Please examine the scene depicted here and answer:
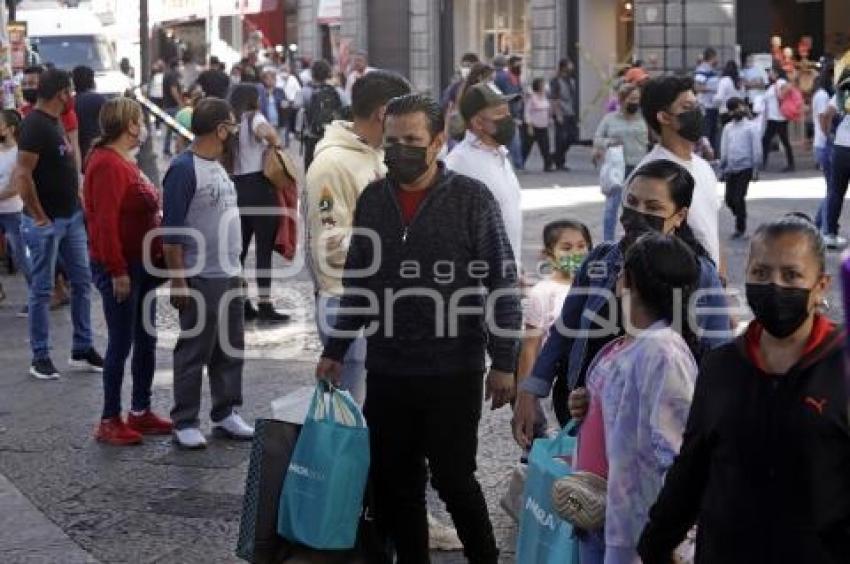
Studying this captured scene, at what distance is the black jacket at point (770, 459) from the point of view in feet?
12.0

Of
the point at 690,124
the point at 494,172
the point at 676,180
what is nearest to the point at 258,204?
the point at 494,172

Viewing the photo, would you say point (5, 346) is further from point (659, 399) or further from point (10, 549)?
point (659, 399)

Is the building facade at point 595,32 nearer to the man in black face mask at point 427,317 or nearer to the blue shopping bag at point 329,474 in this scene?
the man in black face mask at point 427,317

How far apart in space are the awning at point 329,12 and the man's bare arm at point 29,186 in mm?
32078

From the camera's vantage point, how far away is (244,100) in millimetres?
12188

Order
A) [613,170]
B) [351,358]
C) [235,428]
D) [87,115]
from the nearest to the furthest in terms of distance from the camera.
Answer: [351,358] → [235,428] → [613,170] → [87,115]

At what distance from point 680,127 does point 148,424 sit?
3535 mm

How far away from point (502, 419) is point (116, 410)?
77.3 inches

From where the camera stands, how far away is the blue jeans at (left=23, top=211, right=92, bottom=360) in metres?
10.3

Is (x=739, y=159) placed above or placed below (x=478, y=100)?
below

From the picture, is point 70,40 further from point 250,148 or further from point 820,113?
point 250,148

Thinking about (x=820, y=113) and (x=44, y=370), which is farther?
(x=820, y=113)

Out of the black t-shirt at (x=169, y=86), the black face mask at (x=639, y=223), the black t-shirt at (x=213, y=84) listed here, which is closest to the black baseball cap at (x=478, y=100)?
the black face mask at (x=639, y=223)

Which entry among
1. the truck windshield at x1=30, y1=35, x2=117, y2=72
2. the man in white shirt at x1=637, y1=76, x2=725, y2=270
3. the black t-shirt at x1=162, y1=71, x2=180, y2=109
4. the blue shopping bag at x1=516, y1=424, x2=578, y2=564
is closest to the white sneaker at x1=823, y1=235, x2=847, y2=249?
the man in white shirt at x1=637, y1=76, x2=725, y2=270
